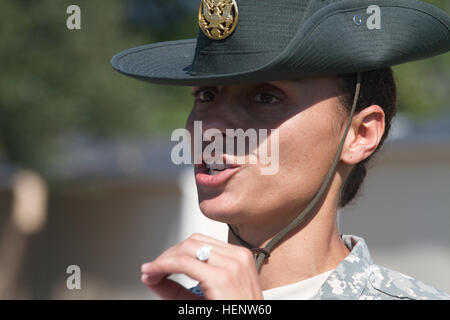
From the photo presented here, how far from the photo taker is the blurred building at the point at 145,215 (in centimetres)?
843

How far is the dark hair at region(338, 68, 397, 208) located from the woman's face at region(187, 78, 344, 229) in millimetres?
65

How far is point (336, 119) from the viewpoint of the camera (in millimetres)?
2156

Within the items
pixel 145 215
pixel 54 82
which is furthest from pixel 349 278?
pixel 54 82

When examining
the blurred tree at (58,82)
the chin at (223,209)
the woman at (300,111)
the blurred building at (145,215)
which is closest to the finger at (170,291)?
the woman at (300,111)

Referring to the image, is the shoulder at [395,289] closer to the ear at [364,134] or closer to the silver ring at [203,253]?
the ear at [364,134]

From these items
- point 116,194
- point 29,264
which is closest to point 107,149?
point 116,194

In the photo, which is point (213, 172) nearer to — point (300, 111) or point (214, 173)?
point (214, 173)

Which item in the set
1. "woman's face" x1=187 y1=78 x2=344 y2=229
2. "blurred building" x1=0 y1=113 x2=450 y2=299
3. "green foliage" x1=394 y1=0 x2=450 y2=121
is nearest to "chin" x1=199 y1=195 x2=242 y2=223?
"woman's face" x1=187 y1=78 x2=344 y2=229

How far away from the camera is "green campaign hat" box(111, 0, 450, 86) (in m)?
2.02

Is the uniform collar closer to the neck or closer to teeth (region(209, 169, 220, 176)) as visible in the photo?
the neck

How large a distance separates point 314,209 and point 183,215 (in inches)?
305

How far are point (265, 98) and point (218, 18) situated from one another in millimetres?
276

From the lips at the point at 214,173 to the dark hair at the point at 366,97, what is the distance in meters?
0.40

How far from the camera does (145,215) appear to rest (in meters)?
10.9
